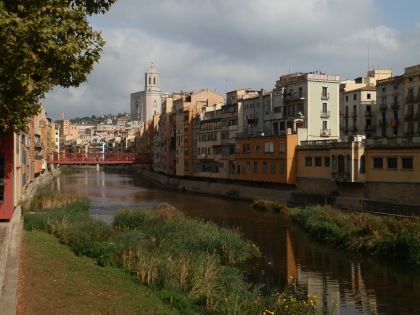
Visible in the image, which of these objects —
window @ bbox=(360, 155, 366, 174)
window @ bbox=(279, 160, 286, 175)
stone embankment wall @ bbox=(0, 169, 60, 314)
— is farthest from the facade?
stone embankment wall @ bbox=(0, 169, 60, 314)

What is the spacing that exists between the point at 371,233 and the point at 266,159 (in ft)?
101

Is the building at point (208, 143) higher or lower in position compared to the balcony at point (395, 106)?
lower

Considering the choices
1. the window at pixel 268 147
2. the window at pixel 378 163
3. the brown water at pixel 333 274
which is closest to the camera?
the brown water at pixel 333 274

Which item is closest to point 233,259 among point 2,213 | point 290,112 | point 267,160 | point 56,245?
point 56,245

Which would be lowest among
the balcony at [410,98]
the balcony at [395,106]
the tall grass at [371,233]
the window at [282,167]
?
the tall grass at [371,233]

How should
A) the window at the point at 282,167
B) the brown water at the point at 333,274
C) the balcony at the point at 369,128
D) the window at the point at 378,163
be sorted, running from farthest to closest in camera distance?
the balcony at the point at 369,128, the window at the point at 282,167, the window at the point at 378,163, the brown water at the point at 333,274

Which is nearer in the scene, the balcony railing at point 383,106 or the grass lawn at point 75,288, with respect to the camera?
the grass lawn at point 75,288

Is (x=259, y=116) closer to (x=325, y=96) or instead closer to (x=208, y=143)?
(x=325, y=96)

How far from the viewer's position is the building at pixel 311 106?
60438mm

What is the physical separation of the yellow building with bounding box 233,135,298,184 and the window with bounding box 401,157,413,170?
1593 cm

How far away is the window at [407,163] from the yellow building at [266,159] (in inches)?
627

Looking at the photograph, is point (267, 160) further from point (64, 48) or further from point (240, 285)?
point (64, 48)

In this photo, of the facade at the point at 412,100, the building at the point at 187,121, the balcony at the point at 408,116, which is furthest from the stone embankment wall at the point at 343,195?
the balcony at the point at 408,116

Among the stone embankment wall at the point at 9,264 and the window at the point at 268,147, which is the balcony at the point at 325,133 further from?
the stone embankment wall at the point at 9,264
